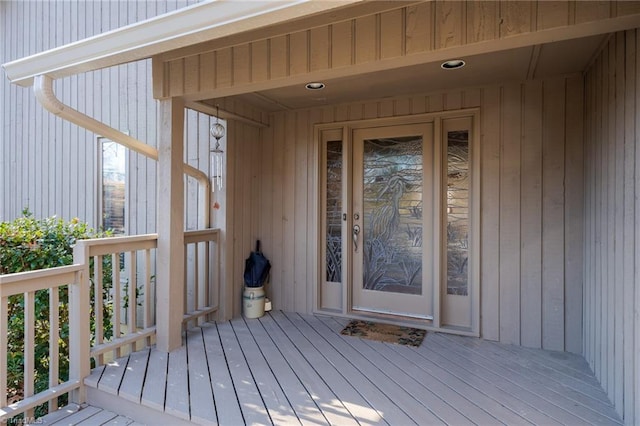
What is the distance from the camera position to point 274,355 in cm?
260

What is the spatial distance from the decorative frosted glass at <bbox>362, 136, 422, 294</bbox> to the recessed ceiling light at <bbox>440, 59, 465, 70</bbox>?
788 millimetres

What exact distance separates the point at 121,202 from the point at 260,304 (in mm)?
2265

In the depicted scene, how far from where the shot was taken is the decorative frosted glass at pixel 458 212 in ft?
10.1

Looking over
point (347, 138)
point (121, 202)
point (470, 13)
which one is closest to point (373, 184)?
point (347, 138)

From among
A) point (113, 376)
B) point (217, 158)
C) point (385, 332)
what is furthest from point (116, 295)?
point (385, 332)

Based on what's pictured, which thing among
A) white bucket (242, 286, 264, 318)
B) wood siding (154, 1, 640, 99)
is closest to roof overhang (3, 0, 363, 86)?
wood siding (154, 1, 640, 99)

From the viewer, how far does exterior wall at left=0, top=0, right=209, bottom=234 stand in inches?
162

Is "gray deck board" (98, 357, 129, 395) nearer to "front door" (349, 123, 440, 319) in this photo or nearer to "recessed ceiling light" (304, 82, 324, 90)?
"front door" (349, 123, 440, 319)

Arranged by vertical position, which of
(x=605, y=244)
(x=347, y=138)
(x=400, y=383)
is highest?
(x=347, y=138)

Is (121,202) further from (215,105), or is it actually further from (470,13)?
(470,13)

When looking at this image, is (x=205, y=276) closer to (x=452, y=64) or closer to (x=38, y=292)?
(x=38, y=292)

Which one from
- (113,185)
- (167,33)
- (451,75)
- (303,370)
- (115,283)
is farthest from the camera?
(113,185)

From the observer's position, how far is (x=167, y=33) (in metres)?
1.78

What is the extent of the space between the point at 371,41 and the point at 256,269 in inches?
95.2
